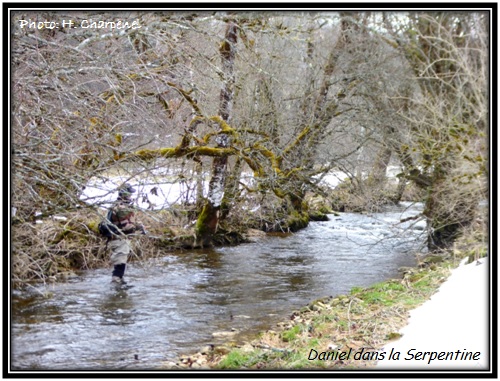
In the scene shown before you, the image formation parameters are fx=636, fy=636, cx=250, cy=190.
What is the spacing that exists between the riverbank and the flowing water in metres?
0.59

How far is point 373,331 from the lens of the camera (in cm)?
777

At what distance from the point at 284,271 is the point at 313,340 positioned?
5355 mm

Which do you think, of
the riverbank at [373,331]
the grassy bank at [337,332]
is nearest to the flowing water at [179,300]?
the grassy bank at [337,332]

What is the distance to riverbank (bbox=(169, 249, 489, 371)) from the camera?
607 centimetres

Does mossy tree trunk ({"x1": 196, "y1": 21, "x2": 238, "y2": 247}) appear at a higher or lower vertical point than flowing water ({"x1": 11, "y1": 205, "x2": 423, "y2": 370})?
higher

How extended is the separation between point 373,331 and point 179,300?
148 inches

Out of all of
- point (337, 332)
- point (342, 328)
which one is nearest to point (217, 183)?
point (342, 328)

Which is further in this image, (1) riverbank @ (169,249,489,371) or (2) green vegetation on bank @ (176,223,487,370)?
(2) green vegetation on bank @ (176,223,487,370)

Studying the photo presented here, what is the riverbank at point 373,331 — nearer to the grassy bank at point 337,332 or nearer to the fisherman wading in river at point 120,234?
the grassy bank at point 337,332

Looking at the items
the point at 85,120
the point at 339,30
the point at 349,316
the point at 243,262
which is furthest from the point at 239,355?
the point at 339,30

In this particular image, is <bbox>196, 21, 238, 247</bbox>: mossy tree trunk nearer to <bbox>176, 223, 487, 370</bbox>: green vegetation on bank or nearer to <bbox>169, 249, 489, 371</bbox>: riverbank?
<bbox>176, 223, 487, 370</bbox>: green vegetation on bank

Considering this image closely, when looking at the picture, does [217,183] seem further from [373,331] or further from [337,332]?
[373,331]

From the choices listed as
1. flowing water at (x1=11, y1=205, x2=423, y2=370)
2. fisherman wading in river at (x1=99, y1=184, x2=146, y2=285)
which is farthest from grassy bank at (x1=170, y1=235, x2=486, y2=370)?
fisherman wading in river at (x1=99, y1=184, x2=146, y2=285)

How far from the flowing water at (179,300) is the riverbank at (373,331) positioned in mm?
586
